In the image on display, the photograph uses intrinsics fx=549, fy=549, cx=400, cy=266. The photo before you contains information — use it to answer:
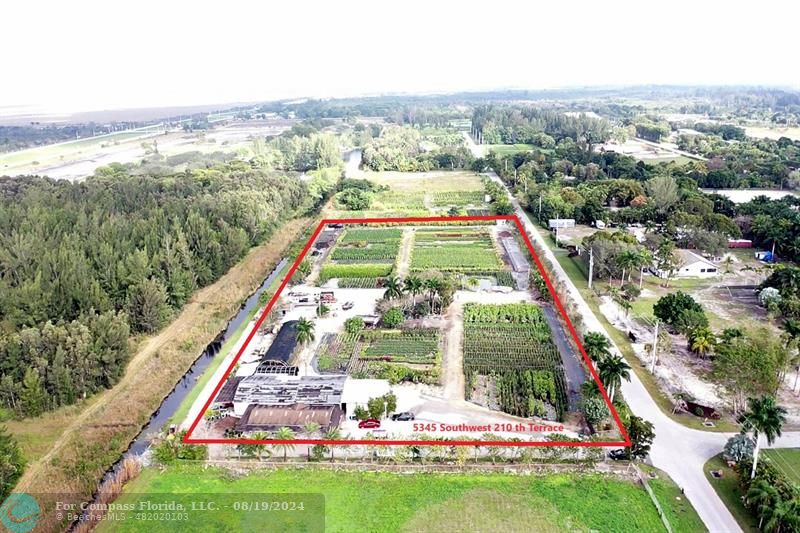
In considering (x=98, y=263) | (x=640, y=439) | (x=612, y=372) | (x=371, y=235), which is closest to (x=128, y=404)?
(x=98, y=263)

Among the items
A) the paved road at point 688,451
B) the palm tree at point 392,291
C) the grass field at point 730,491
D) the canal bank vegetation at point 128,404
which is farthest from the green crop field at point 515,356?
the canal bank vegetation at point 128,404

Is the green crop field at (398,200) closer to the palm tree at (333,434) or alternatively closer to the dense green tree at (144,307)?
the dense green tree at (144,307)

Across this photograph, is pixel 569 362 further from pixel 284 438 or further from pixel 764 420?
pixel 284 438

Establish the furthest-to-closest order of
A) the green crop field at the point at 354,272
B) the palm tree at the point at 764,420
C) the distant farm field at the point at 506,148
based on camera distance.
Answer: the distant farm field at the point at 506,148
the green crop field at the point at 354,272
the palm tree at the point at 764,420

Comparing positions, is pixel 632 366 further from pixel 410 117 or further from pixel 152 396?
A: pixel 410 117

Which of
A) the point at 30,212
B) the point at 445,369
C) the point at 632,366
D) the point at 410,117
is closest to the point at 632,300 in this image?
the point at 632,366

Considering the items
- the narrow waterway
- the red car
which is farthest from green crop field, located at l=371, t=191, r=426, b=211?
the red car
